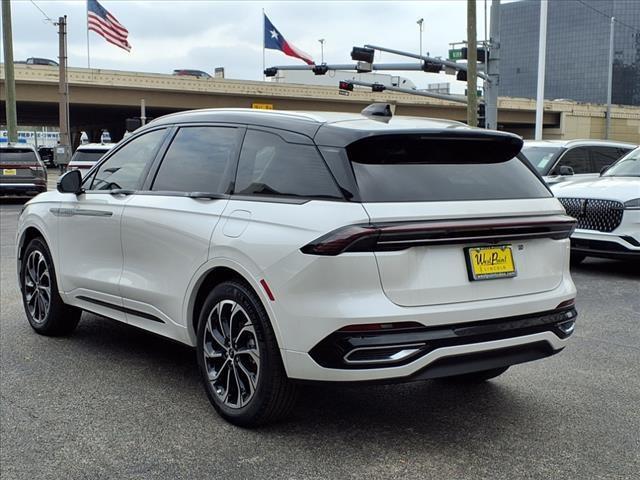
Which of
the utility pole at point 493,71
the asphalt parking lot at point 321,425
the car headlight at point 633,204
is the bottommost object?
the asphalt parking lot at point 321,425

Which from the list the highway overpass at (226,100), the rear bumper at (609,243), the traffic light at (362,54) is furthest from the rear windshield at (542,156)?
the highway overpass at (226,100)

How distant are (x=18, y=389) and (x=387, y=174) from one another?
277 cm

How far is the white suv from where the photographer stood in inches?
139

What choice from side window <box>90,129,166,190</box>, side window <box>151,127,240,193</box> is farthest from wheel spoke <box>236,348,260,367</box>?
side window <box>90,129,166,190</box>

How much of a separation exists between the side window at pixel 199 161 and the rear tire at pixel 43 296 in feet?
5.41

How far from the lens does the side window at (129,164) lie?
16.9 feet

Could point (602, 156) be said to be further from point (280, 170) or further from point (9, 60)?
point (9, 60)

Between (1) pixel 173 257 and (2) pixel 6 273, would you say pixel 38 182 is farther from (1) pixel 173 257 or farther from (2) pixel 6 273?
(1) pixel 173 257

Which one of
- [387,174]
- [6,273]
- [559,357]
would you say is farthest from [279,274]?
[6,273]

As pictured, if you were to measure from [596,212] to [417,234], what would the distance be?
654cm

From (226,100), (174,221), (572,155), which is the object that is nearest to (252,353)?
(174,221)

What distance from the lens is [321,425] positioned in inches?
162

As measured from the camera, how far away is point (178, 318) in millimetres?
4477

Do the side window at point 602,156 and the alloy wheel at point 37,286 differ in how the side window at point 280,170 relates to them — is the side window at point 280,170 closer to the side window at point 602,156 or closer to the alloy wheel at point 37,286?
the alloy wheel at point 37,286
